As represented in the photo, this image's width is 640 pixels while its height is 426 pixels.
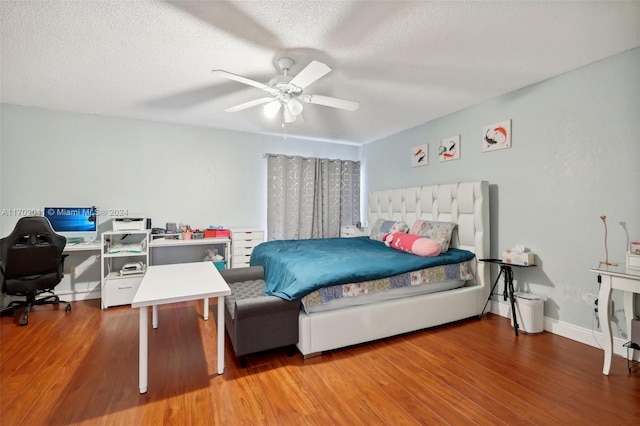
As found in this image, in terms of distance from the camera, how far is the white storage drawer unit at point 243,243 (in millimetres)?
4207

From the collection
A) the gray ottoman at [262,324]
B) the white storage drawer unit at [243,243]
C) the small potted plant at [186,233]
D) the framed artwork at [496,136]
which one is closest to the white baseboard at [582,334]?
the framed artwork at [496,136]

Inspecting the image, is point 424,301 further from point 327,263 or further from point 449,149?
point 449,149

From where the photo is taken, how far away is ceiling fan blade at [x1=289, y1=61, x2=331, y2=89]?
190 centimetres

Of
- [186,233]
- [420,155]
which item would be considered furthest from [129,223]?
[420,155]

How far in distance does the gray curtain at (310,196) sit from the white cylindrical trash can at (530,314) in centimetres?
305

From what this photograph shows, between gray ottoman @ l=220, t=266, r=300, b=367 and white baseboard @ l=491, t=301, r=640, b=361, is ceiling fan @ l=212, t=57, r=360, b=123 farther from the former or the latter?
white baseboard @ l=491, t=301, r=640, b=361

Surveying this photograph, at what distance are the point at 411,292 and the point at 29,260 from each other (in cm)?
385

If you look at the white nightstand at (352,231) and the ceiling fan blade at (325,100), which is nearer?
the ceiling fan blade at (325,100)

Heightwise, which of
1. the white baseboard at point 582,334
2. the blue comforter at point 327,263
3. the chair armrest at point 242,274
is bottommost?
the white baseboard at point 582,334

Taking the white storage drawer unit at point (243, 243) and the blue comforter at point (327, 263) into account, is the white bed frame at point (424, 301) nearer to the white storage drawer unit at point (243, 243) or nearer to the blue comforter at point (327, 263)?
the blue comforter at point (327, 263)

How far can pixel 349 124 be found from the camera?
13.8ft

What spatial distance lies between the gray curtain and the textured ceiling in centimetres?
176

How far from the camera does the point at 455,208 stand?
135 inches

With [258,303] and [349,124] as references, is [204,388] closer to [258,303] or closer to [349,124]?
[258,303]
